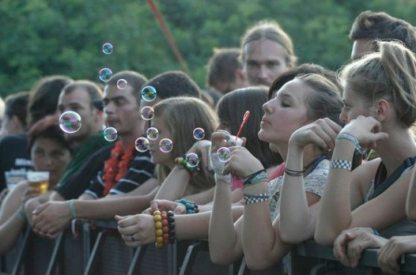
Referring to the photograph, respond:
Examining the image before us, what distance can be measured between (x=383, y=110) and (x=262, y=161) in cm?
143

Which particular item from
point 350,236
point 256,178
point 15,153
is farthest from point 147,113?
point 15,153

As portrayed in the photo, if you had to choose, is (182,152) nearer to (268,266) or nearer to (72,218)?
(72,218)

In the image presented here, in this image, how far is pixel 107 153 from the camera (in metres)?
8.98

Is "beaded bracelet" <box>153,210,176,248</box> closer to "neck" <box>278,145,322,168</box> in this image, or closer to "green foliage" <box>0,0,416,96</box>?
"neck" <box>278,145,322,168</box>

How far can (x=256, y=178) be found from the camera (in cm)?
585

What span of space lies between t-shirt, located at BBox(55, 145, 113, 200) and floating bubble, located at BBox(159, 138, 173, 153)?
1924 mm

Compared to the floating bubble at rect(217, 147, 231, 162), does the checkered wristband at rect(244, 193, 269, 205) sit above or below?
below

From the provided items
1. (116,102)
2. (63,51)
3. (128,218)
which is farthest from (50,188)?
(63,51)

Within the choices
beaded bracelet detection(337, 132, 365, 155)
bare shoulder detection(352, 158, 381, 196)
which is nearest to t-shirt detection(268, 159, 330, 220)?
bare shoulder detection(352, 158, 381, 196)

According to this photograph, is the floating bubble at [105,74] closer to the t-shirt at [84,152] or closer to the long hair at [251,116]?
the long hair at [251,116]

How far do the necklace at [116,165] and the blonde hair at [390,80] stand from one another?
2.89 metres

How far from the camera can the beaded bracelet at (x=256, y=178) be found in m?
5.85

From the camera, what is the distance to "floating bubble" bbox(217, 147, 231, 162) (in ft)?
19.5

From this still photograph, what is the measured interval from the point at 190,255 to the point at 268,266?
34.7 inches
